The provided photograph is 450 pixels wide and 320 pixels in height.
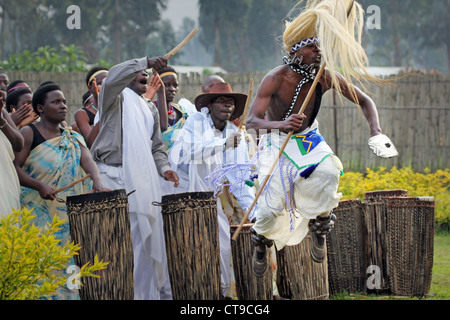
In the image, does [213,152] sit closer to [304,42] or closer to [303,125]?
[303,125]

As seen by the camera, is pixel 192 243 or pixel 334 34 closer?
pixel 334 34

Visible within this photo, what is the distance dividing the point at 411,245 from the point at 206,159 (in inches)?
85.4

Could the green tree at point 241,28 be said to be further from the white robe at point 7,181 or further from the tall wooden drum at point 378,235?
the white robe at point 7,181

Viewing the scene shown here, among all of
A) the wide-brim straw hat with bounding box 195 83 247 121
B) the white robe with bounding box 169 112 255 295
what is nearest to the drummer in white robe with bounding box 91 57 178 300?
the white robe with bounding box 169 112 255 295

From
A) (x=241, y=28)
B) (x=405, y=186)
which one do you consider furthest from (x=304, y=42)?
(x=241, y=28)

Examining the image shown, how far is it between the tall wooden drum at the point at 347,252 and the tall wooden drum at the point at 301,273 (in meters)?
0.57

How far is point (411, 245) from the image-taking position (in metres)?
6.99

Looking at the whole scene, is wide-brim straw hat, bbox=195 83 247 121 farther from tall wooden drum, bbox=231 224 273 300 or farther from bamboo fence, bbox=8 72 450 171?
bamboo fence, bbox=8 72 450 171

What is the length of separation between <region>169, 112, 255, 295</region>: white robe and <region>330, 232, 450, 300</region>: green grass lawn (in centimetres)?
119

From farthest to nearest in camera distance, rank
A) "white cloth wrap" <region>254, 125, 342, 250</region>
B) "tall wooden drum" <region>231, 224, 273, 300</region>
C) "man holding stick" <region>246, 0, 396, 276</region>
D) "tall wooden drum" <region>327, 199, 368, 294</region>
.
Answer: "tall wooden drum" <region>327, 199, 368, 294</region>, "tall wooden drum" <region>231, 224, 273, 300</region>, "white cloth wrap" <region>254, 125, 342, 250</region>, "man holding stick" <region>246, 0, 396, 276</region>

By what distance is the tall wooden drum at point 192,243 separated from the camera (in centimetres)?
587

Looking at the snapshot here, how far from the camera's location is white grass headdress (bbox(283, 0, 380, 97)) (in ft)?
17.9

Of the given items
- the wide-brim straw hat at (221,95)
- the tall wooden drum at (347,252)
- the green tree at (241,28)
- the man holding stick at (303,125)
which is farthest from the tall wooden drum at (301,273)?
the green tree at (241,28)
